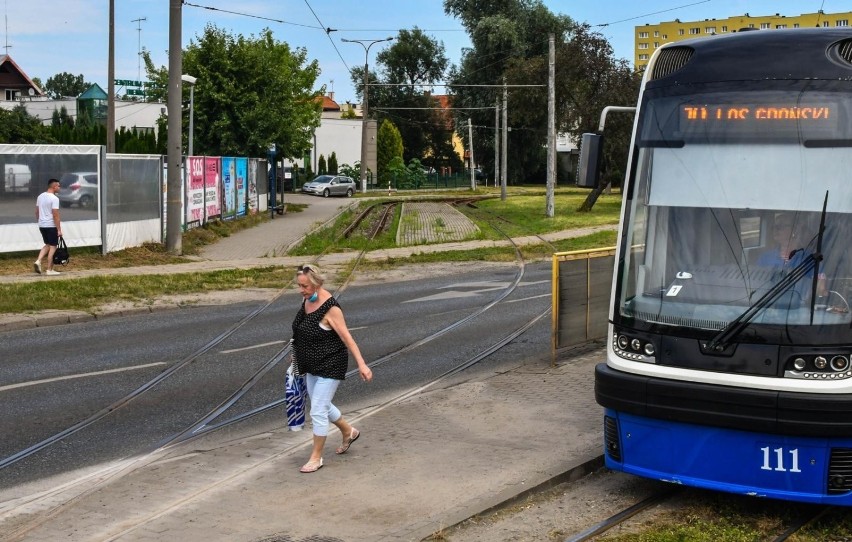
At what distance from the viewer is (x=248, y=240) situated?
96.6 ft

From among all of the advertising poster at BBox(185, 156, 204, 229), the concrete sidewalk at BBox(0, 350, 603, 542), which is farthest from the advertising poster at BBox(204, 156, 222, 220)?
the concrete sidewalk at BBox(0, 350, 603, 542)

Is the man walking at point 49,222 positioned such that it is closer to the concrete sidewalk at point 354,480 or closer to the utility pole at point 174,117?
the utility pole at point 174,117

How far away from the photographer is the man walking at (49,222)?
19.1 metres

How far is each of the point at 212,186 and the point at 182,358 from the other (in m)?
19.8

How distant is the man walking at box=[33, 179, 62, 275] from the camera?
19.1 meters

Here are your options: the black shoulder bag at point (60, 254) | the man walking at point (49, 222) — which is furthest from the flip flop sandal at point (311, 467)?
the black shoulder bag at point (60, 254)

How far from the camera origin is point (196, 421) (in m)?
9.23

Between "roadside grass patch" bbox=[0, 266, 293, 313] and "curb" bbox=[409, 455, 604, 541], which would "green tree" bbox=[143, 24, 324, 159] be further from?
"curb" bbox=[409, 455, 604, 541]

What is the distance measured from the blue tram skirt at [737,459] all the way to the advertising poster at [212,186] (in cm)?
2491

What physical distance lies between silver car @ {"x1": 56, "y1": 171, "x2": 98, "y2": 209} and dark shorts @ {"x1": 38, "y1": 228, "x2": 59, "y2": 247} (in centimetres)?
250

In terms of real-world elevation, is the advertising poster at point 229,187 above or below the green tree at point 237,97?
below

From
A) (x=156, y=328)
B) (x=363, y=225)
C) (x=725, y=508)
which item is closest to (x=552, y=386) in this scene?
(x=725, y=508)

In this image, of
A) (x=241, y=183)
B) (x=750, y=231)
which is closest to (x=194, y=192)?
(x=241, y=183)

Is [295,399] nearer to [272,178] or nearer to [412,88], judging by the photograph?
[272,178]
